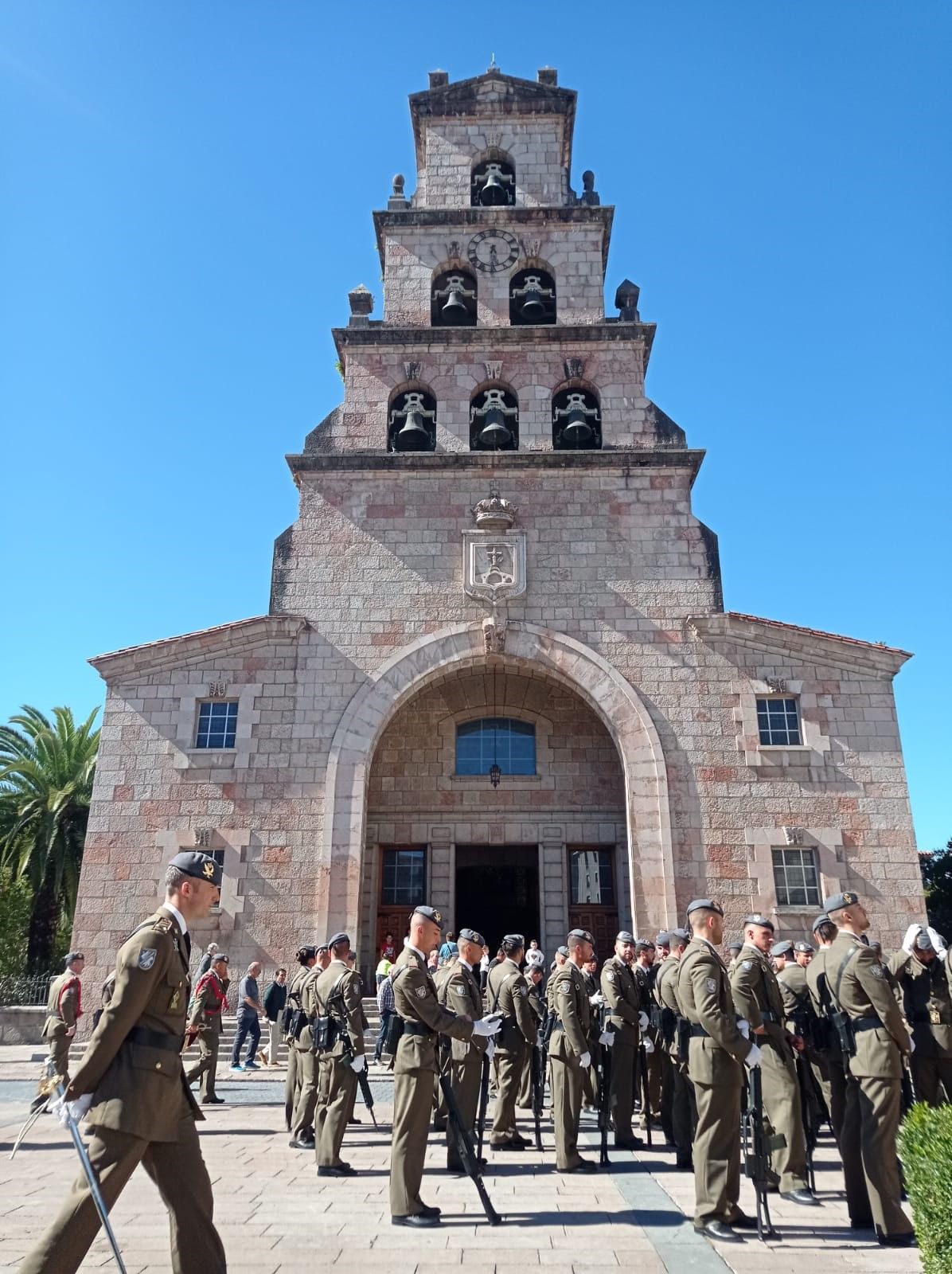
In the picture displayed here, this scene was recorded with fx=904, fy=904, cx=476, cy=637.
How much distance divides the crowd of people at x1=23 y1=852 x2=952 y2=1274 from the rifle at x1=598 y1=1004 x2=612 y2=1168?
37 mm

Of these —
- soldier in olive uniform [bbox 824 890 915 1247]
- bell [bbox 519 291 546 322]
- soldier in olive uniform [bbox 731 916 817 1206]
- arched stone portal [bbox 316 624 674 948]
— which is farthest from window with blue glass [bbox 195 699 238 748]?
soldier in olive uniform [bbox 824 890 915 1247]

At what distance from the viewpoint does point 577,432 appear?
18.7 m

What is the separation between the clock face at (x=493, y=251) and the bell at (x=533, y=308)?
109 cm

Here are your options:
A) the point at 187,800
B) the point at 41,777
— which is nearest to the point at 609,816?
the point at 187,800

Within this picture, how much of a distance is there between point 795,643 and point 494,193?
13209mm

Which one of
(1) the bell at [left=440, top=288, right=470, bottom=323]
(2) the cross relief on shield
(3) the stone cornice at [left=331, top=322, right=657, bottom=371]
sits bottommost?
(2) the cross relief on shield

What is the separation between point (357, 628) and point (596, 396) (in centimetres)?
730

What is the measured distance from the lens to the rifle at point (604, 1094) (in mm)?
7964

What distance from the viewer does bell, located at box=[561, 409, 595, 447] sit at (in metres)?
18.7

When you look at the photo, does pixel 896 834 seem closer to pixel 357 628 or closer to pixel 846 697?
pixel 846 697

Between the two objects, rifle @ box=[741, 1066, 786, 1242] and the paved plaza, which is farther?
rifle @ box=[741, 1066, 786, 1242]

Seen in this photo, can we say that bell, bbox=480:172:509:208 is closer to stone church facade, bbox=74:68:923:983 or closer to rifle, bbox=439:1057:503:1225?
stone church facade, bbox=74:68:923:983

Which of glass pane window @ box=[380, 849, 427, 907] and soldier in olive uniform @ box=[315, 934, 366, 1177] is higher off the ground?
glass pane window @ box=[380, 849, 427, 907]

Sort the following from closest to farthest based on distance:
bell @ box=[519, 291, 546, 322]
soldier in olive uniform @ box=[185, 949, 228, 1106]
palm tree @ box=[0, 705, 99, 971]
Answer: soldier in olive uniform @ box=[185, 949, 228, 1106], bell @ box=[519, 291, 546, 322], palm tree @ box=[0, 705, 99, 971]
